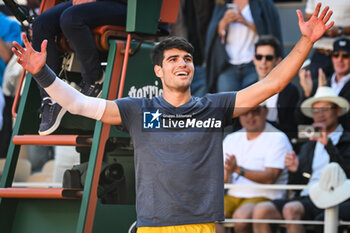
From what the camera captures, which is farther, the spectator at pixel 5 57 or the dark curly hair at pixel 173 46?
the spectator at pixel 5 57

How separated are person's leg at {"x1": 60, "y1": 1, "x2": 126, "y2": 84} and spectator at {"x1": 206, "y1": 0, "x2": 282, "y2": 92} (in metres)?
2.33

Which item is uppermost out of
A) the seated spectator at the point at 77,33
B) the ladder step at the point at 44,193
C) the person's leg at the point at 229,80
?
the person's leg at the point at 229,80

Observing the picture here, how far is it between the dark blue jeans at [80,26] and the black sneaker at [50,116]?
90 mm

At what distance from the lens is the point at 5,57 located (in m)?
6.39

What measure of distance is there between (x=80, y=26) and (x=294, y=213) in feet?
7.90

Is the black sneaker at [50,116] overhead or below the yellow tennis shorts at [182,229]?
overhead

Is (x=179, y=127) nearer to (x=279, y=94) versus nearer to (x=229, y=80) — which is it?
(x=279, y=94)

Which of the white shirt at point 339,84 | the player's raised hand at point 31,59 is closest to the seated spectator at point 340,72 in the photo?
the white shirt at point 339,84

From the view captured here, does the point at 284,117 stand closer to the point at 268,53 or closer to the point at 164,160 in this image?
the point at 268,53

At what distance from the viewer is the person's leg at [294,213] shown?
548 centimetres

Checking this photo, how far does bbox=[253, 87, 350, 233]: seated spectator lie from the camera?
554cm

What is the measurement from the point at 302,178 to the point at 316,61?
4.30 feet

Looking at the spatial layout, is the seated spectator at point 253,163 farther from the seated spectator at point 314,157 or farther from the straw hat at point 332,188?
the straw hat at point 332,188

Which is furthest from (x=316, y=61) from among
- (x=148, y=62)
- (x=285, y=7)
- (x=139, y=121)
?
(x=139, y=121)
